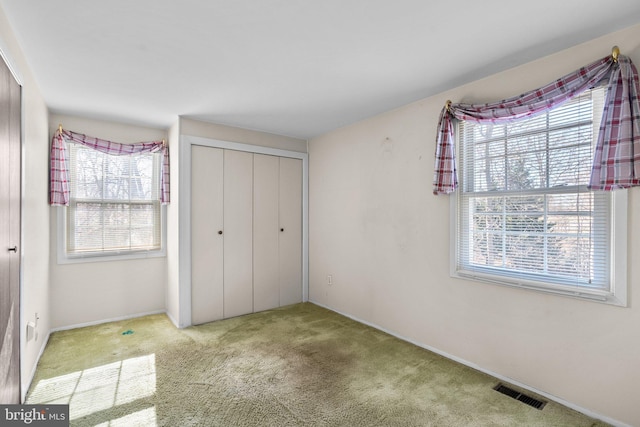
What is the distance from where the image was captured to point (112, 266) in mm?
3768

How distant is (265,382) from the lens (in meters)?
2.42

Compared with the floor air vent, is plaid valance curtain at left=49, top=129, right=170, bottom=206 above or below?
above

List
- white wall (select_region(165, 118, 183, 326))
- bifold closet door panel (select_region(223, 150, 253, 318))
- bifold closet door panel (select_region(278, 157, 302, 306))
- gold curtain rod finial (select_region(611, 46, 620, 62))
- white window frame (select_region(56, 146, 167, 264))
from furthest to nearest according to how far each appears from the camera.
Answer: bifold closet door panel (select_region(278, 157, 302, 306)) < bifold closet door panel (select_region(223, 150, 253, 318)) < white wall (select_region(165, 118, 183, 326)) < white window frame (select_region(56, 146, 167, 264)) < gold curtain rod finial (select_region(611, 46, 620, 62))

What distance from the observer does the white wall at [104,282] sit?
11.3 feet

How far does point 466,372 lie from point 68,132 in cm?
462

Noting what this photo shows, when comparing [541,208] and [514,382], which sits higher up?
[541,208]

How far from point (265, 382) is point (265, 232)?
6.85 ft

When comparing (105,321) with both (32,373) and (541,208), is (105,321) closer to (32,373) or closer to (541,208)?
(32,373)

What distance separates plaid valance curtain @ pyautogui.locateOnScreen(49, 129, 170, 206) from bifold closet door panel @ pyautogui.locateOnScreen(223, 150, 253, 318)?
77cm

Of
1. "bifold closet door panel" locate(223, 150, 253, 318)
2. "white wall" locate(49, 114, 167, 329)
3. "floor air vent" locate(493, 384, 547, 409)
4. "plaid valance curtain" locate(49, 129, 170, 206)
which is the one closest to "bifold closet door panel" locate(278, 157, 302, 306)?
"bifold closet door panel" locate(223, 150, 253, 318)

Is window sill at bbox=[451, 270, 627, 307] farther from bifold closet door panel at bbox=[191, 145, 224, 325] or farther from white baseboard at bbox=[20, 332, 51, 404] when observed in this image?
white baseboard at bbox=[20, 332, 51, 404]

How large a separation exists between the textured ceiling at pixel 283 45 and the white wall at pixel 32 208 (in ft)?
0.48

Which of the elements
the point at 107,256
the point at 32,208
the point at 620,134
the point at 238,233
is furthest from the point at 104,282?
the point at 620,134

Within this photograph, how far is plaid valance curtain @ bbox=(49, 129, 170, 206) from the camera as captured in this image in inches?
128
